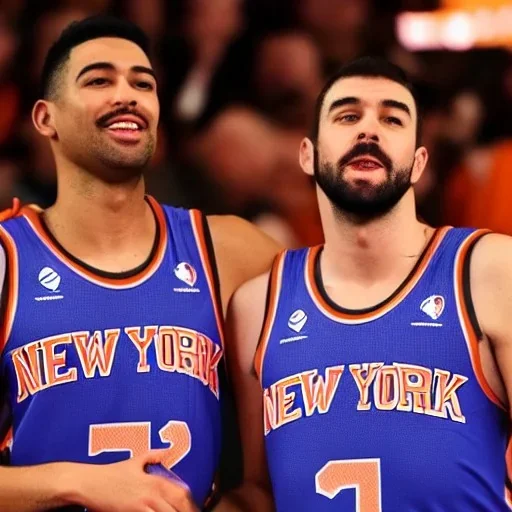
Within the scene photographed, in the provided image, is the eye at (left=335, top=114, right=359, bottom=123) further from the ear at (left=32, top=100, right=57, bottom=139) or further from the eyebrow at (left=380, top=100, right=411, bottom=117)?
the ear at (left=32, top=100, right=57, bottom=139)

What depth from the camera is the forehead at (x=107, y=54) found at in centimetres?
429

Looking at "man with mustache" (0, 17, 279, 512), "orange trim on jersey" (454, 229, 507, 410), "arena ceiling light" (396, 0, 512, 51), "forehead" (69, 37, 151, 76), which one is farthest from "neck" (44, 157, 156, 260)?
"arena ceiling light" (396, 0, 512, 51)

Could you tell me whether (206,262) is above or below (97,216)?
below

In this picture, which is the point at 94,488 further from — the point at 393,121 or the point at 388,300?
the point at 393,121

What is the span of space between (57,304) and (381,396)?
1.04m

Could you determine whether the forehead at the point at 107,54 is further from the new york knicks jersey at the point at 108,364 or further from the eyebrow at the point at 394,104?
the eyebrow at the point at 394,104

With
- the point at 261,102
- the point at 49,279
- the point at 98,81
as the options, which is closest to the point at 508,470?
the point at 49,279

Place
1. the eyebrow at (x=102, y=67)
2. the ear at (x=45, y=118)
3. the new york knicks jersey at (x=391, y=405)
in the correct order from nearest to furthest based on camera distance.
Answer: the new york knicks jersey at (x=391, y=405) < the eyebrow at (x=102, y=67) < the ear at (x=45, y=118)

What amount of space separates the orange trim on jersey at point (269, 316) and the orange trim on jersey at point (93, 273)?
0.37 meters

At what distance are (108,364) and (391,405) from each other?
34.3 inches

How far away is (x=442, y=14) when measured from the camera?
8016 millimetres

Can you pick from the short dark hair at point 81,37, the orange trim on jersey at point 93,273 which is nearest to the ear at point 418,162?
the orange trim on jersey at point 93,273

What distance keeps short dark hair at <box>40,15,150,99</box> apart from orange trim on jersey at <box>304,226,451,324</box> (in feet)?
3.33

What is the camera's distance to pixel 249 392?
4.22m
